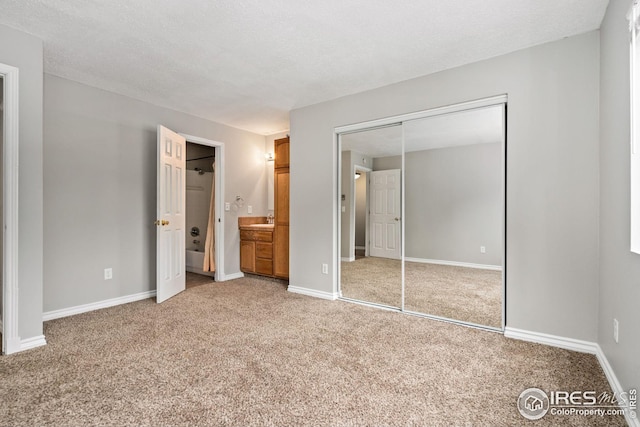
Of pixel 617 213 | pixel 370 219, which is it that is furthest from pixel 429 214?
pixel 617 213


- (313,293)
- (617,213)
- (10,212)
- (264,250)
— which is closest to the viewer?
(617,213)

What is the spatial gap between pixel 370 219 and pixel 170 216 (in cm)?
242

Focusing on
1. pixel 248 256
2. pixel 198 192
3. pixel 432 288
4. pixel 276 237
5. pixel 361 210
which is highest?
pixel 198 192

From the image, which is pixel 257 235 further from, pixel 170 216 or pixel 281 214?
pixel 170 216

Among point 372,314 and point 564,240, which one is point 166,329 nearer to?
point 372,314

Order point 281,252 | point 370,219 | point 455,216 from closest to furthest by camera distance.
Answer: point 455,216, point 370,219, point 281,252

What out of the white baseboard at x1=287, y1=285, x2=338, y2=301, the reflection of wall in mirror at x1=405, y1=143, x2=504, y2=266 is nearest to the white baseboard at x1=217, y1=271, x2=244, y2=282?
the white baseboard at x1=287, y1=285, x2=338, y2=301

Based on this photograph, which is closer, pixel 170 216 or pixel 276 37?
pixel 276 37

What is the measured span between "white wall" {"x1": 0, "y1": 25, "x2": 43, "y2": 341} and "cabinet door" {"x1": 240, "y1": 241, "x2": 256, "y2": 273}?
2763 millimetres

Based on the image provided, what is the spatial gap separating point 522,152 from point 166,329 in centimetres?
343

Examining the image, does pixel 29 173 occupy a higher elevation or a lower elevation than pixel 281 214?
higher

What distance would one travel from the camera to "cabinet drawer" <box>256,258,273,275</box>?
15.9 ft

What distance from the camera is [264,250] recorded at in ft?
16.0

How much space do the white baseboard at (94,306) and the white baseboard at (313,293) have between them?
176cm
